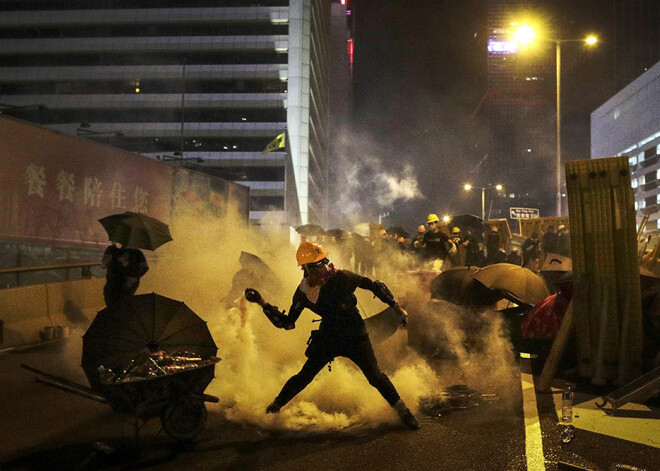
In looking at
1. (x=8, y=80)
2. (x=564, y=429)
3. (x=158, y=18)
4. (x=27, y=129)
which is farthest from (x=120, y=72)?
(x=564, y=429)

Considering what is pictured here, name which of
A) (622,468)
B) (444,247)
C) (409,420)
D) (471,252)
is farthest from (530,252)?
(622,468)

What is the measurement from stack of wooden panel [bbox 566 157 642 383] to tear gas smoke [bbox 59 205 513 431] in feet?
3.91

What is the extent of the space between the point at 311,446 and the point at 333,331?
0.93 m

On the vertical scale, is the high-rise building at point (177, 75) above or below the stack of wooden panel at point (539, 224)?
above

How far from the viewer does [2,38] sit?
236 feet

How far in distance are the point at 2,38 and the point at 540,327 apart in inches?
3190

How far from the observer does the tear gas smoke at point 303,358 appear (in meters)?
5.42

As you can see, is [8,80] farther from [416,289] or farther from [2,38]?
[416,289]

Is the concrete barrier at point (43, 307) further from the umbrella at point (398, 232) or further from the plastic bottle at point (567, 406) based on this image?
the umbrella at point (398, 232)

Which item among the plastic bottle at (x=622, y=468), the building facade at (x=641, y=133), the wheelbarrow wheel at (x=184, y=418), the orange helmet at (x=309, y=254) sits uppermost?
the building facade at (x=641, y=133)

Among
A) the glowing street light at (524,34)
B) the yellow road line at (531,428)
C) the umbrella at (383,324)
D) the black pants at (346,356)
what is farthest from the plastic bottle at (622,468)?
the glowing street light at (524,34)

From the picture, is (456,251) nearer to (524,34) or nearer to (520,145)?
(524,34)

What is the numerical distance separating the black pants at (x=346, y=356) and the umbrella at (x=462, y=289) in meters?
4.38

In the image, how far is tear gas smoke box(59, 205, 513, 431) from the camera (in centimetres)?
542
